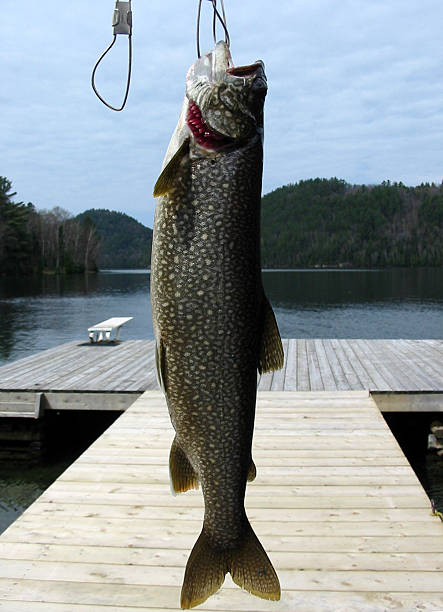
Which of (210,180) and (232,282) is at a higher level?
(210,180)

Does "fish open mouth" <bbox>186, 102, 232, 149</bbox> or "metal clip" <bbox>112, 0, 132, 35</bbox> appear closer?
"fish open mouth" <bbox>186, 102, 232, 149</bbox>

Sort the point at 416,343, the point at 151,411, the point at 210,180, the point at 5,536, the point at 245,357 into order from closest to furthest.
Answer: the point at 210,180, the point at 245,357, the point at 5,536, the point at 151,411, the point at 416,343

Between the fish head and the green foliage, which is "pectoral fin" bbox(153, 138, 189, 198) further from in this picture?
the green foliage

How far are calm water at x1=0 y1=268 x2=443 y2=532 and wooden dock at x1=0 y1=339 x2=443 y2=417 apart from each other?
116 centimetres

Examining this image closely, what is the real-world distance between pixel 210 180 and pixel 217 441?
3.55 feet

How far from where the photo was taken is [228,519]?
244 cm

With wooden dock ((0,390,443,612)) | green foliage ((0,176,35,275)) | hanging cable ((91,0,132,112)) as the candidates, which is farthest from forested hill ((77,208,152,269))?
hanging cable ((91,0,132,112))

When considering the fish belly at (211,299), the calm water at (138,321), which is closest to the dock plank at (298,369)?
the calm water at (138,321)

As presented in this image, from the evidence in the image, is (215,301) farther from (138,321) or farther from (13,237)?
(13,237)

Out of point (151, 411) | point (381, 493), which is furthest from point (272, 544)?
point (151, 411)

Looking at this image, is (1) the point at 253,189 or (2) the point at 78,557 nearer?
(1) the point at 253,189

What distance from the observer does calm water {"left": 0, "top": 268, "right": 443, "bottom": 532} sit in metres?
9.62

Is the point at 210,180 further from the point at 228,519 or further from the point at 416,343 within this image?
the point at 416,343

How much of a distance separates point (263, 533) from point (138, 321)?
30.6 meters
